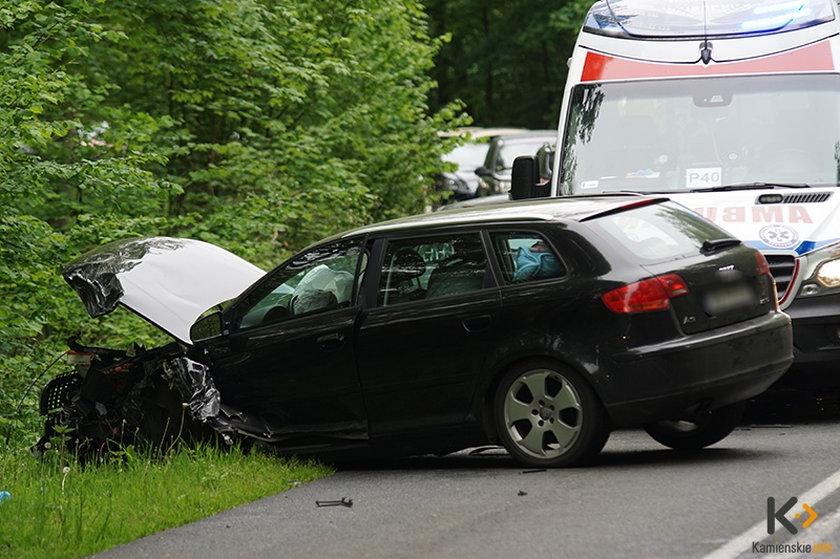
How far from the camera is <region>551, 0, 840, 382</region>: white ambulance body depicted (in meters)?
11.2

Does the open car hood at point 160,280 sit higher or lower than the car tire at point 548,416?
higher

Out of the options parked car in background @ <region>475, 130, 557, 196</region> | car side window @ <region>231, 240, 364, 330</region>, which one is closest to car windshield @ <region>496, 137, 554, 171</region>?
parked car in background @ <region>475, 130, 557, 196</region>

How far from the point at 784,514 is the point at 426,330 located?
2.74 m

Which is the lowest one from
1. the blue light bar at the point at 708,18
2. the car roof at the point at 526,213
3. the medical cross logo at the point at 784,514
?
the medical cross logo at the point at 784,514

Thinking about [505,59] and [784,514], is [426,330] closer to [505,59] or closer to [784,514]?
[784,514]

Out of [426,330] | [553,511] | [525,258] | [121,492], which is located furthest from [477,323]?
[121,492]

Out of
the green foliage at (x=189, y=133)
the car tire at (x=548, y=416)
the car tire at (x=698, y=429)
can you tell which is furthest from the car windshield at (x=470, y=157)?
the car tire at (x=548, y=416)

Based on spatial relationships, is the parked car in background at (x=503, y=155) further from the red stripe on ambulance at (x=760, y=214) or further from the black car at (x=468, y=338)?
the black car at (x=468, y=338)

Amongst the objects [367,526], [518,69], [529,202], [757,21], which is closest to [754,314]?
[529,202]

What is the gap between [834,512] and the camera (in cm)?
686

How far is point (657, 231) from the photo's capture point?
8.88 metres

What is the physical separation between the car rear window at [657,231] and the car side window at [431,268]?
741 millimetres

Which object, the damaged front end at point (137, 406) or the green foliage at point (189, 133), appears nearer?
the damaged front end at point (137, 406)

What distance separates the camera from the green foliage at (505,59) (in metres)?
43.0
